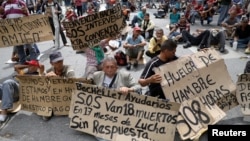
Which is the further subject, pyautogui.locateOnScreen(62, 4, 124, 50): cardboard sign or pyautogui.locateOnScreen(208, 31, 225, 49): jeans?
pyautogui.locateOnScreen(208, 31, 225, 49): jeans

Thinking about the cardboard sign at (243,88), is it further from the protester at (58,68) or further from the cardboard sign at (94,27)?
the protester at (58,68)

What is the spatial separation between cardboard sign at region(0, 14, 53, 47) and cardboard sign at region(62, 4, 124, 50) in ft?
4.15

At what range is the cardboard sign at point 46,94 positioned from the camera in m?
5.00

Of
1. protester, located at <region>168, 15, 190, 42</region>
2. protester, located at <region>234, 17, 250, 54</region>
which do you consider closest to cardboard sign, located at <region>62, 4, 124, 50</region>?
protester, located at <region>234, 17, 250, 54</region>

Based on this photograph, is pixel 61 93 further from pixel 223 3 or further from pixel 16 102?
pixel 223 3

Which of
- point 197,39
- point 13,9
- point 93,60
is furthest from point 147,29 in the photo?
point 93,60

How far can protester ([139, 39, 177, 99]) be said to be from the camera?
13.8 feet

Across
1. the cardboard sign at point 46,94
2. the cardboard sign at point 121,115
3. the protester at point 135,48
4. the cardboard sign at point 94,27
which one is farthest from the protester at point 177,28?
the cardboard sign at point 121,115

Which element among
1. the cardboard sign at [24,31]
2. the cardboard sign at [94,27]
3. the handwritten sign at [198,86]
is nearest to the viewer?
the handwritten sign at [198,86]

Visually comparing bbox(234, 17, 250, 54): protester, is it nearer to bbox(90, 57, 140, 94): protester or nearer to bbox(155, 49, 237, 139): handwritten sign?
bbox(155, 49, 237, 139): handwritten sign

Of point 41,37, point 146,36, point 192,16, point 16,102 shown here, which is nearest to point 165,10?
point 192,16

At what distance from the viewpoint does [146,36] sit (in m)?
12.1

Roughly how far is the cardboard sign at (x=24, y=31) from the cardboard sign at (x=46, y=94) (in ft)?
5.03

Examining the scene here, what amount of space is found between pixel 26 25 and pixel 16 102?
182cm
